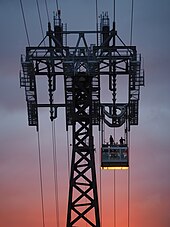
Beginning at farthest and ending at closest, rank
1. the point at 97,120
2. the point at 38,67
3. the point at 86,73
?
the point at 97,120
the point at 38,67
the point at 86,73

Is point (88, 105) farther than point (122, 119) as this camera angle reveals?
No

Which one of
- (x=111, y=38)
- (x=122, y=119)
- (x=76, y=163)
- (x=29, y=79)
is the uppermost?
(x=111, y=38)

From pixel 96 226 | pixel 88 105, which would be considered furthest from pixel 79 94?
pixel 96 226

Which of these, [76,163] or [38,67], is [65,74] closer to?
[38,67]

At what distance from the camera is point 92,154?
22.7 meters

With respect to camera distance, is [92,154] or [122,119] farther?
[122,119]

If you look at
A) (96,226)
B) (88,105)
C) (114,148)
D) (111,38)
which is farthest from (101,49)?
(96,226)

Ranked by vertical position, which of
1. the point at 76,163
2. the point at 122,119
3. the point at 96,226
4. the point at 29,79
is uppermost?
the point at 29,79

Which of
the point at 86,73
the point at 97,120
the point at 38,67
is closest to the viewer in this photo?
the point at 86,73

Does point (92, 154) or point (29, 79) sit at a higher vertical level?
point (29, 79)

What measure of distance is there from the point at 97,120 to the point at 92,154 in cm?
300

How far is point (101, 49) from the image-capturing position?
22938 millimetres

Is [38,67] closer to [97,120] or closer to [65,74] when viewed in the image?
[65,74]

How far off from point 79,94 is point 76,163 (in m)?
2.73
